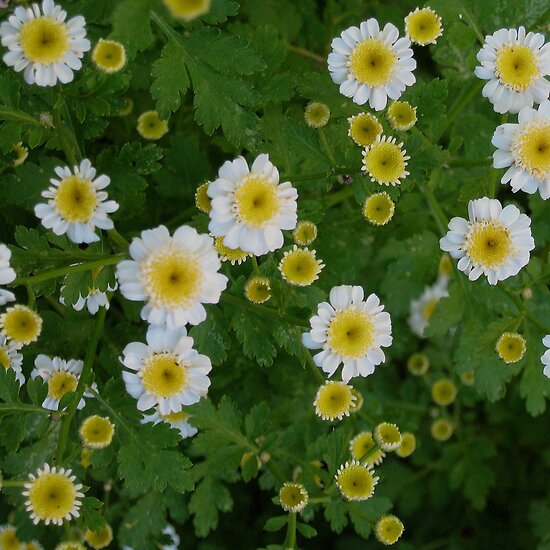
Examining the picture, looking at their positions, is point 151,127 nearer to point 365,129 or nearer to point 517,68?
point 365,129

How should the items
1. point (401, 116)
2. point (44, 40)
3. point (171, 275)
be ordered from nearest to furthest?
1. point (171, 275)
2. point (44, 40)
3. point (401, 116)

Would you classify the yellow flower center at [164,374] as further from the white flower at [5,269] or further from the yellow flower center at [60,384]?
the white flower at [5,269]

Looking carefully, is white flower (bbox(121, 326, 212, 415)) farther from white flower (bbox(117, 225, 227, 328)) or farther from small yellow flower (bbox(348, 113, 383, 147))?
small yellow flower (bbox(348, 113, 383, 147))

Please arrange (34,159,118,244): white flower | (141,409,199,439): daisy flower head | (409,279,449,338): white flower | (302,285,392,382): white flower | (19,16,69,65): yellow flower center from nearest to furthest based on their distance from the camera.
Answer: (34,159,118,244): white flower
(19,16,69,65): yellow flower center
(302,285,392,382): white flower
(141,409,199,439): daisy flower head
(409,279,449,338): white flower

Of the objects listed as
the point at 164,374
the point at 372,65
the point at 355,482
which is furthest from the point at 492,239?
the point at 164,374

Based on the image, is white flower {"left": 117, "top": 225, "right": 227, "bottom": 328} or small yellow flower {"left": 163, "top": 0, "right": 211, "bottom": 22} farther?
white flower {"left": 117, "top": 225, "right": 227, "bottom": 328}

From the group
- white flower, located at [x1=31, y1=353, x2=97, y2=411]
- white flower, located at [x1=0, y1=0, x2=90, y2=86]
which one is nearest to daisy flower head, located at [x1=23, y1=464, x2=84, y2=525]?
white flower, located at [x1=31, y1=353, x2=97, y2=411]
